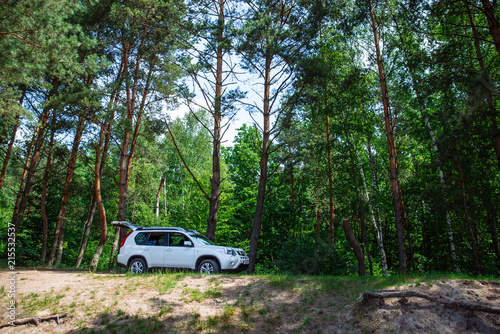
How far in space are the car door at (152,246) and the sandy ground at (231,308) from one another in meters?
1.44

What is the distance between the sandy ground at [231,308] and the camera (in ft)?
20.1

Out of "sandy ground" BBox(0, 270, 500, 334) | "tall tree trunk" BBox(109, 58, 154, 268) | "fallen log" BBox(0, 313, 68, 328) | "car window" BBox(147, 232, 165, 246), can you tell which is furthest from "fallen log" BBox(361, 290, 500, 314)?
"tall tree trunk" BBox(109, 58, 154, 268)

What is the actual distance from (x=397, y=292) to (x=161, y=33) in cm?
1556

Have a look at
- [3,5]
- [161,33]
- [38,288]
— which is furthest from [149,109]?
[38,288]

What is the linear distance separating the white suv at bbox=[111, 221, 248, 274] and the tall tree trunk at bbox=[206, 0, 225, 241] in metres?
2.28

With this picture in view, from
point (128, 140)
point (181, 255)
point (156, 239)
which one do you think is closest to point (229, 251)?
point (181, 255)

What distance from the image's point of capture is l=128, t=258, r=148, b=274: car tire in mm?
10969

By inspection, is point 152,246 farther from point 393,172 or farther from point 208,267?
point 393,172

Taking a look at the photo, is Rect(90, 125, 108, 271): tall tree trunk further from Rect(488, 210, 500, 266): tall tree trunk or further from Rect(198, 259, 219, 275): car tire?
Rect(488, 210, 500, 266): tall tree trunk

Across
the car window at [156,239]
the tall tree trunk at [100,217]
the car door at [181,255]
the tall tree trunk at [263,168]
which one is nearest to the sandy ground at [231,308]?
the car door at [181,255]

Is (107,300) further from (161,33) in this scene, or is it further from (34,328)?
(161,33)

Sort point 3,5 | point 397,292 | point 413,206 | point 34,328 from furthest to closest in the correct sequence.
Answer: point 413,206, point 3,5, point 34,328, point 397,292

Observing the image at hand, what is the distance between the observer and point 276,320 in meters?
7.11

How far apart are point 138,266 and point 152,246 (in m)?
0.89
